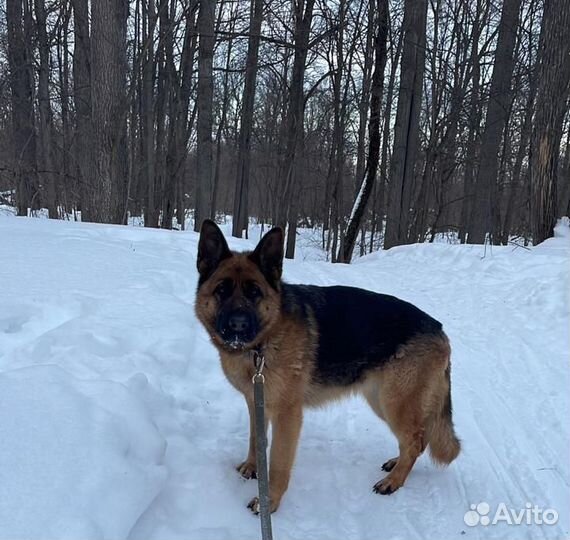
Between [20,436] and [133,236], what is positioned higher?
[133,236]

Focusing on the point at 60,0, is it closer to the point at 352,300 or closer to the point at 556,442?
the point at 352,300

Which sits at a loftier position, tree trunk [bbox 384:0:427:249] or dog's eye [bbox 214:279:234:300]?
tree trunk [bbox 384:0:427:249]

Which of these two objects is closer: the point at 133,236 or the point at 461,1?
the point at 133,236

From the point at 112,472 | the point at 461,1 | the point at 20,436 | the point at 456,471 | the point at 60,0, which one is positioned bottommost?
the point at 456,471

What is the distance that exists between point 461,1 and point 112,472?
2370 centimetres

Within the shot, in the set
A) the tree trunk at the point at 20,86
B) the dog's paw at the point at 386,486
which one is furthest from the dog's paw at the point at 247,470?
the tree trunk at the point at 20,86

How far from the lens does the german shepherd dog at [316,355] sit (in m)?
2.96

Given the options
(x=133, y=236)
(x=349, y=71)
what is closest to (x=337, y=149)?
(x=349, y=71)

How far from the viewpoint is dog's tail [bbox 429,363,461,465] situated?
318cm

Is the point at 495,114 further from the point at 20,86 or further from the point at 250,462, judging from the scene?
the point at 20,86

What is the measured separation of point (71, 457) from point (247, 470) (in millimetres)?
1233

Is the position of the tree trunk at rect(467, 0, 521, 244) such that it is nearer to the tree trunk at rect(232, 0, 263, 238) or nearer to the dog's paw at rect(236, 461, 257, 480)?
the tree trunk at rect(232, 0, 263, 238)

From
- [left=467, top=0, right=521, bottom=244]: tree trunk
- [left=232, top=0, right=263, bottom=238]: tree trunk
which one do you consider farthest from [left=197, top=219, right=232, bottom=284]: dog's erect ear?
[left=467, top=0, right=521, bottom=244]: tree trunk

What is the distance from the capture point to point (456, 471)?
3.31 metres
